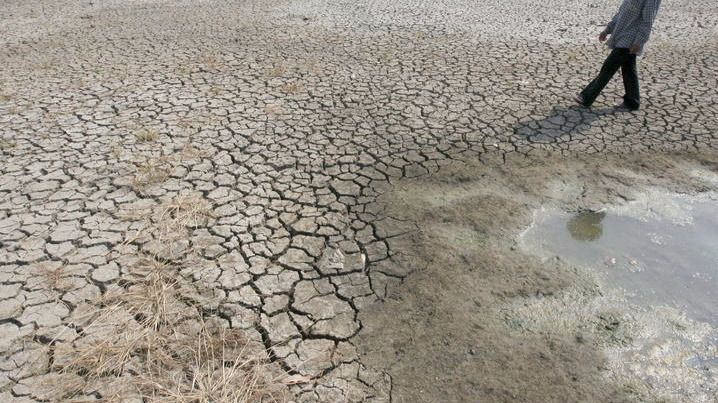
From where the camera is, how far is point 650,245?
3.45 meters

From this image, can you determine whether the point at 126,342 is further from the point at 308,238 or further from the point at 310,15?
the point at 310,15

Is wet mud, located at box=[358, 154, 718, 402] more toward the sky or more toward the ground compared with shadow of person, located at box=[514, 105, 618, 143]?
more toward the ground

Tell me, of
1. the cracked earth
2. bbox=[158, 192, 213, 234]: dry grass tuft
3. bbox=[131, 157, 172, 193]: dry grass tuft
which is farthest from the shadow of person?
bbox=[131, 157, 172, 193]: dry grass tuft

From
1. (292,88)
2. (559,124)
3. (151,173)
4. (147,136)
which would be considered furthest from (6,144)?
(559,124)

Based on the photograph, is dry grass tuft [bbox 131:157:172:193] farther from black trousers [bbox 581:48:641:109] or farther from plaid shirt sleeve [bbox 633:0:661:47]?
plaid shirt sleeve [bbox 633:0:661:47]

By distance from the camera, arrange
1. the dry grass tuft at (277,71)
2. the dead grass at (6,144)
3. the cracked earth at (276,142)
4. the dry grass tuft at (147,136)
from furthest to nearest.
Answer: the dry grass tuft at (277,71) < the dry grass tuft at (147,136) < the dead grass at (6,144) < the cracked earth at (276,142)

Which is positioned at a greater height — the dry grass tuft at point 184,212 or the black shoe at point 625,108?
the black shoe at point 625,108

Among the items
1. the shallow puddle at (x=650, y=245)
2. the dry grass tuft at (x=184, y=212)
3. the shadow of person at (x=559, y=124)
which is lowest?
the dry grass tuft at (x=184, y=212)

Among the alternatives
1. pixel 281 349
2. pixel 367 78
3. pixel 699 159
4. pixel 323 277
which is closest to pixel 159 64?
pixel 367 78

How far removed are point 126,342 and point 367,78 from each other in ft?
14.4

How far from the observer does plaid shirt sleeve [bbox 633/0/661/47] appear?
463cm

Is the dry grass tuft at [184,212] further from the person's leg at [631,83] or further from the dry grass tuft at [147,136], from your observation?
the person's leg at [631,83]

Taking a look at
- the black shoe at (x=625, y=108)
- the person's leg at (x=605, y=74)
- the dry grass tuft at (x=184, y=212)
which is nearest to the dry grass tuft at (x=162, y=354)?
the dry grass tuft at (x=184, y=212)

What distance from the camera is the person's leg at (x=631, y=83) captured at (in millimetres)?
5039
